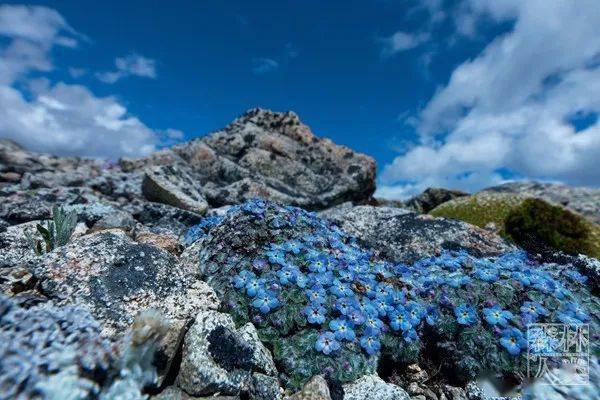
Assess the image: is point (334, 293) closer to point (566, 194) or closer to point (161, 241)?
point (161, 241)

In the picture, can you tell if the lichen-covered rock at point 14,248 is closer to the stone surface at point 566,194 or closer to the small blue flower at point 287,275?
the small blue flower at point 287,275

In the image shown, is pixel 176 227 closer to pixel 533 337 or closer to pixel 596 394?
pixel 533 337

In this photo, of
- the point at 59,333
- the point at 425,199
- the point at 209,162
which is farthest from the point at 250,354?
the point at 425,199

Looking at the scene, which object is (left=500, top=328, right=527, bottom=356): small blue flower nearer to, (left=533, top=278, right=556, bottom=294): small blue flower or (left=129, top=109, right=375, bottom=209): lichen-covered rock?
(left=533, top=278, right=556, bottom=294): small blue flower

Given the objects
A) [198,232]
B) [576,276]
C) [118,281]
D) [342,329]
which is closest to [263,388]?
[342,329]

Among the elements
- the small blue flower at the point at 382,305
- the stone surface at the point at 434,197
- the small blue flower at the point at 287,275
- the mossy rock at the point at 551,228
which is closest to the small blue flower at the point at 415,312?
the small blue flower at the point at 382,305

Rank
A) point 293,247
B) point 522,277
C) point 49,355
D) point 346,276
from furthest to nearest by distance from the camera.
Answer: point 293,247, point 346,276, point 522,277, point 49,355

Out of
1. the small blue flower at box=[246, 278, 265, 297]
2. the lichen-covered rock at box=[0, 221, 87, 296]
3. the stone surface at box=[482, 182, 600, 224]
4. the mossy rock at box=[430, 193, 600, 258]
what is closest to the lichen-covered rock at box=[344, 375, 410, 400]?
the small blue flower at box=[246, 278, 265, 297]
